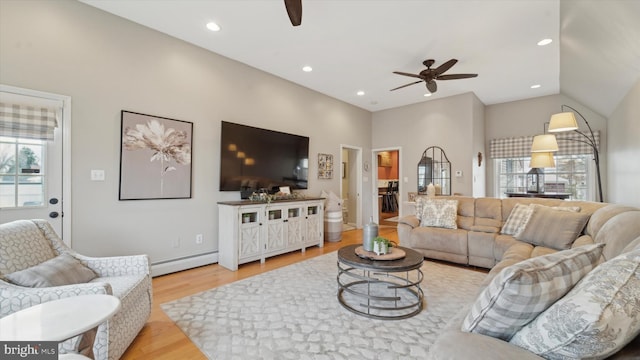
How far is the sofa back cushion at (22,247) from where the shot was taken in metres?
1.72

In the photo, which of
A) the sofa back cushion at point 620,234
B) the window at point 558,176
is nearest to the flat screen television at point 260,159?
the sofa back cushion at point 620,234

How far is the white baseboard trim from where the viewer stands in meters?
3.42

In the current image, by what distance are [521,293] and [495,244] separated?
299 centimetres

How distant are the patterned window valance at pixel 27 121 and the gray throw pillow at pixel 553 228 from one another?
207 inches

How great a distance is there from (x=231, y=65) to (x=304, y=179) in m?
2.34

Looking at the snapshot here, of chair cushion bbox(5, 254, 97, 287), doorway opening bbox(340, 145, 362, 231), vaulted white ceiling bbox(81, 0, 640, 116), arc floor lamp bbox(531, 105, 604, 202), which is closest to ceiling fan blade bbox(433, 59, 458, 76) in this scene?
vaulted white ceiling bbox(81, 0, 640, 116)

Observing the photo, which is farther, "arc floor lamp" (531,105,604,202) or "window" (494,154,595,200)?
"window" (494,154,595,200)

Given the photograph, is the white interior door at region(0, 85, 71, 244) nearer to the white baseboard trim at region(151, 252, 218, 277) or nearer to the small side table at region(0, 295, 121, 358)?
the white baseboard trim at region(151, 252, 218, 277)

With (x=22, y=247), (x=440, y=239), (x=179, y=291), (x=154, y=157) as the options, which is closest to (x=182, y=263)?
(x=179, y=291)

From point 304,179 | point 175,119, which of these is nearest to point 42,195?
point 175,119

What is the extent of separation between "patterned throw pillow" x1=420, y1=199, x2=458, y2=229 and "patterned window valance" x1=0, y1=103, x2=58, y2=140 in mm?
4670

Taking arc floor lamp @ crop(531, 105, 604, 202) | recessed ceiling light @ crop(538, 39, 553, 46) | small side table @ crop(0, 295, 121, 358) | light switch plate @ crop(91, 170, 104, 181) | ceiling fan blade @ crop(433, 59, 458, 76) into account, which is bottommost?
small side table @ crop(0, 295, 121, 358)

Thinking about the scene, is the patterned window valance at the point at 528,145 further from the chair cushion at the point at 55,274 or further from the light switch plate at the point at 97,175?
the light switch plate at the point at 97,175

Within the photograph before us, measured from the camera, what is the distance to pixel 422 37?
3508 mm
